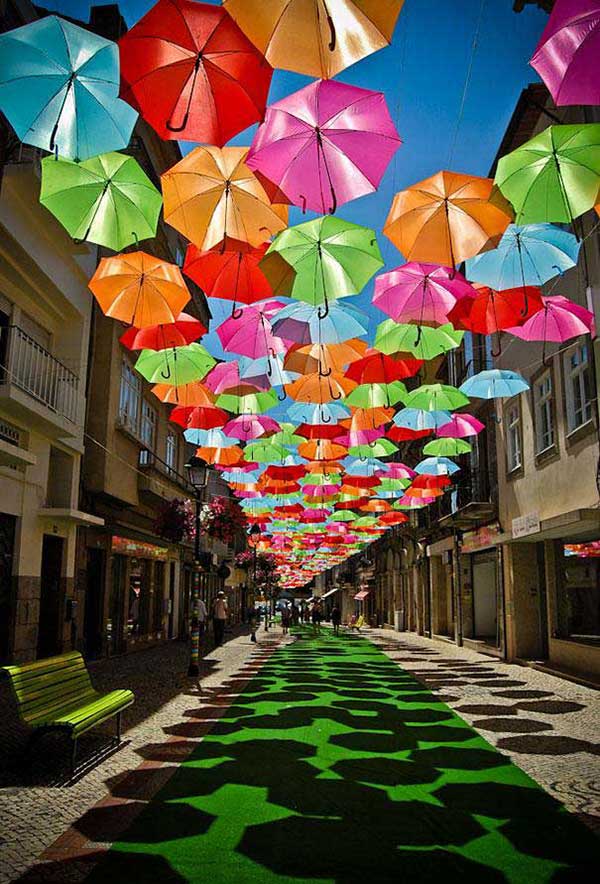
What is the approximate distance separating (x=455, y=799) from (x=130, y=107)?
6179mm

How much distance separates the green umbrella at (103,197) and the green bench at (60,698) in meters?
4.15

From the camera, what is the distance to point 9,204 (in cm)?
1209

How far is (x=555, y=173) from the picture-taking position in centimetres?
591

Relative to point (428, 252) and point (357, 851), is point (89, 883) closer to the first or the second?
point (357, 851)

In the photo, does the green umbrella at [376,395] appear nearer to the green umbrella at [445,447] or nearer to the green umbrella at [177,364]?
the green umbrella at [177,364]

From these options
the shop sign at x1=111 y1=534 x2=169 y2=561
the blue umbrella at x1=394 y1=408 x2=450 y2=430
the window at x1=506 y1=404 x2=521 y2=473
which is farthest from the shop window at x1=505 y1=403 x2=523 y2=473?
the shop sign at x1=111 y1=534 x2=169 y2=561

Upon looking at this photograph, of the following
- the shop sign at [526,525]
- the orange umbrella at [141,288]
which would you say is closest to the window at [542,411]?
the shop sign at [526,525]

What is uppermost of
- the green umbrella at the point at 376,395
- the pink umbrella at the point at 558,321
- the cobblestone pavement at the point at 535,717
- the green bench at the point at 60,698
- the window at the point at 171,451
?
the window at the point at 171,451

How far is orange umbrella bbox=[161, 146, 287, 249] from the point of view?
6.34 metres

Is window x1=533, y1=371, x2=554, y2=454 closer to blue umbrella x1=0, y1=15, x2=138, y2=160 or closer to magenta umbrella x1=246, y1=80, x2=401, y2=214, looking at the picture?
magenta umbrella x1=246, y1=80, x2=401, y2=214

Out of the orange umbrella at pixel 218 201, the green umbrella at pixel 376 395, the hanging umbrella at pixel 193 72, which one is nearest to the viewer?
the hanging umbrella at pixel 193 72

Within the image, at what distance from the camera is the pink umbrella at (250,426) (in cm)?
1287

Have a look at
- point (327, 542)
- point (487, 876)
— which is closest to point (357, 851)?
point (487, 876)

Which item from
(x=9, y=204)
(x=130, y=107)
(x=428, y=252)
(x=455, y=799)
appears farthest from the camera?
(x=9, y=204)
